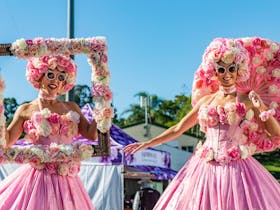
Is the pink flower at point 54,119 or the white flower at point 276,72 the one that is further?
the white flower at point 276,72

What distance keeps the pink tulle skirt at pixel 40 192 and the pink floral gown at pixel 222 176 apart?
0.63 metres

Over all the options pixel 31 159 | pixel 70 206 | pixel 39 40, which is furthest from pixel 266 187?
pixel 39 40

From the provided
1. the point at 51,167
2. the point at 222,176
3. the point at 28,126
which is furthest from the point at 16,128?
the point at 222,176

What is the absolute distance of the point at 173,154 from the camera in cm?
2022

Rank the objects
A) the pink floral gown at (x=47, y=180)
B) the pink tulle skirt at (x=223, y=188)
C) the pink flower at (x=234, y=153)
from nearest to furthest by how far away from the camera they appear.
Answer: the pink tulle skirt at (x=223, y=188) < the pink floral gown at (x=47, y=180) < the pink flower at (x=234, y=153)

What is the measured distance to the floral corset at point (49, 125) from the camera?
4.02 meters

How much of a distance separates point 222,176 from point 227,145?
24 centimetres

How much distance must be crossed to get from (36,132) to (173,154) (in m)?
16.4

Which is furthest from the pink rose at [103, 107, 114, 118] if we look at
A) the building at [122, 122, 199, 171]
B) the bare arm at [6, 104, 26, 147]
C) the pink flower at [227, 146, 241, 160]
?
the building at [122, 122, 199, 171]

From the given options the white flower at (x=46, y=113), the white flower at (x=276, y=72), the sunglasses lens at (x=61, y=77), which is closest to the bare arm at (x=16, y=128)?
the white flower at (x=46, y=113)

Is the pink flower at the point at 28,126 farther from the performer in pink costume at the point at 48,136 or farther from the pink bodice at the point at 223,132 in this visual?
the pink bodice at the point at 223,132

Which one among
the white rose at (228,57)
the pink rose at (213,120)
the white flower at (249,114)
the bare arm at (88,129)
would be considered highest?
the white rose at (228,57)

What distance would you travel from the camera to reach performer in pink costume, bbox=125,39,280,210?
374 cm

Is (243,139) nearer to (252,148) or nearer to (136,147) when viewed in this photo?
(252,148)
